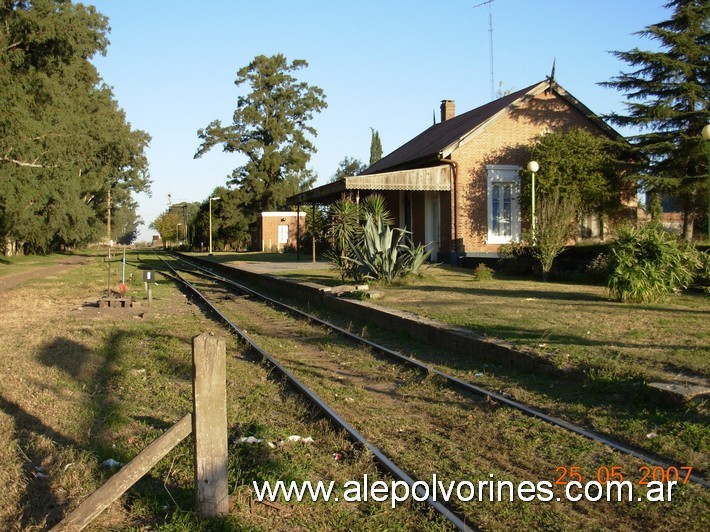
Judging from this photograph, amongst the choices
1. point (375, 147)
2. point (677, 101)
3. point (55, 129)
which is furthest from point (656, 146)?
point (375, 147)

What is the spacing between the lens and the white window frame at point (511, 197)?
974 inches

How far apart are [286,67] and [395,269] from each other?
170 feet

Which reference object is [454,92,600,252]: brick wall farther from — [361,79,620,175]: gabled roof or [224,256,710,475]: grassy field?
[224,256,710,475]: grassy field

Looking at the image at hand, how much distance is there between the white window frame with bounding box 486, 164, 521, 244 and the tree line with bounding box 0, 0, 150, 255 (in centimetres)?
1666

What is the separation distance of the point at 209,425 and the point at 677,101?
28939 millimetres

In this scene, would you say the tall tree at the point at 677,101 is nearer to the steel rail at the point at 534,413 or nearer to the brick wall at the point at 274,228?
the steel rail at the point at 534,413

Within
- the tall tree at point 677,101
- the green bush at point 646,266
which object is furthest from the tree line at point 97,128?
the green bush at point 646,266

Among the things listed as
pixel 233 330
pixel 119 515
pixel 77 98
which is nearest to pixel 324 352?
pixel 233 330

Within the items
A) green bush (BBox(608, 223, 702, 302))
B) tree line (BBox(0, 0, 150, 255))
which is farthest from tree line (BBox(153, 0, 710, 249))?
tree line (BBox(0, 0, 150, 255))

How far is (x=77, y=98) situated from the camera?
43.8 meters

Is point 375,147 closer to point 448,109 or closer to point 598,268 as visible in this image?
point 448,109

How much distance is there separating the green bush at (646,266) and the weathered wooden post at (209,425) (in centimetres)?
952

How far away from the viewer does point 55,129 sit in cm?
3347

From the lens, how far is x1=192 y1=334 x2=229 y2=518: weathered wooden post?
3.92m
